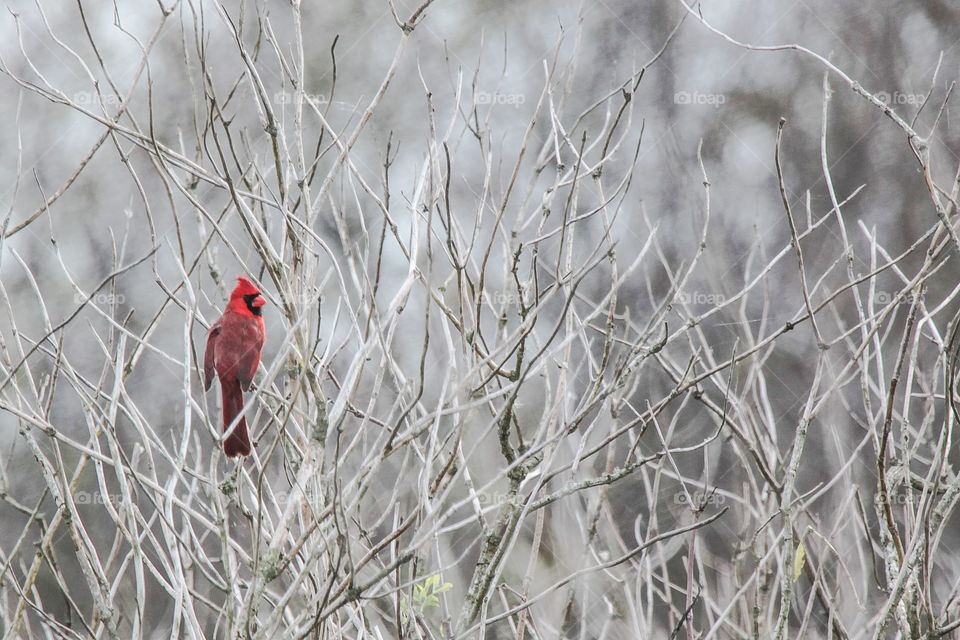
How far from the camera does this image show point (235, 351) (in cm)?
191

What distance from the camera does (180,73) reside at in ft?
20.2

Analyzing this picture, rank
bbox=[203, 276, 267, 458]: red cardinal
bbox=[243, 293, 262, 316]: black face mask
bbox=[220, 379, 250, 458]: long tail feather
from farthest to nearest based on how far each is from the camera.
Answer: bbox=[243, 293, 262, 316]: black face mask < bbox=[203, 276, 267, 458]: red cardinal < bbox=[220, 379, 250, 458]: long tail feather

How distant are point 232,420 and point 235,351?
6.8 inches

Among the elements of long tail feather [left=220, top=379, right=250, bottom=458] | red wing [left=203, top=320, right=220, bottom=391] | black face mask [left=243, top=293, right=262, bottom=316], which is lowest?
long tail feather [left=220, top=379, right=250, bottom=458]

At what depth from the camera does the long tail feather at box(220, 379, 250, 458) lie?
1.69 meters

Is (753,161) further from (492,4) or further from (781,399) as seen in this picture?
(492,4)

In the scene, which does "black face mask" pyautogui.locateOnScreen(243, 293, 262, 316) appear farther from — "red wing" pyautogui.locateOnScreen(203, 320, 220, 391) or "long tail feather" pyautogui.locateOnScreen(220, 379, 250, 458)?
"long tail feather" pyautogui.locateOnScreen(220, 379, 250, 458)

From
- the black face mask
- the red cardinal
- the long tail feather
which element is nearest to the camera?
the long tail feather

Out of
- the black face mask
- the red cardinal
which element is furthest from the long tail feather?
the black face mask

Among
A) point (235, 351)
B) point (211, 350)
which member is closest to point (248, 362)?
point (235, 351)

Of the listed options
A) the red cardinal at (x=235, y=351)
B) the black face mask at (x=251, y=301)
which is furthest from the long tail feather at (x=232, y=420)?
the black face mask at (x=251, y=301)

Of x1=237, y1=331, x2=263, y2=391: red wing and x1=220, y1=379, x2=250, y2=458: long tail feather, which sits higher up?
x1=237, y1=331, x2=263, y2=391: red wing

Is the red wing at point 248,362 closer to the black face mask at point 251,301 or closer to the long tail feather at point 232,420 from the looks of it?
the long tail feather at point 232,420

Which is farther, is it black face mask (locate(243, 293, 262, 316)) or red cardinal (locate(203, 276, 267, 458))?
black face mask (locate(243, 293, 262, 316))
